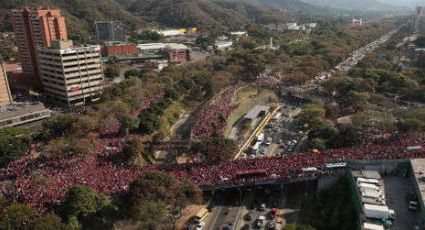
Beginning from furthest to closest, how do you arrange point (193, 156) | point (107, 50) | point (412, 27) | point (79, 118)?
point (412, 27)
point (107, 50)
point (79, 118)
point (193, 156)

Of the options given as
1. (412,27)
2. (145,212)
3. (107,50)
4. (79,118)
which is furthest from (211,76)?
(412,27)

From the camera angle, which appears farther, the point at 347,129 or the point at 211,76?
the point at 211,76

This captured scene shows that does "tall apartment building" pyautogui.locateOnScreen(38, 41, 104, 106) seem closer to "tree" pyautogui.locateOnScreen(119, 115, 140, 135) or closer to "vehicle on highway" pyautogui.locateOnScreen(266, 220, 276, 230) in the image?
"tree" pyautogui.locateOnScreen(119, 115, 140, 135)

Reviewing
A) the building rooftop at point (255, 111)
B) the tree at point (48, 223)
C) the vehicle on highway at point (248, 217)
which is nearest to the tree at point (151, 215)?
the tree at point (48, 223)

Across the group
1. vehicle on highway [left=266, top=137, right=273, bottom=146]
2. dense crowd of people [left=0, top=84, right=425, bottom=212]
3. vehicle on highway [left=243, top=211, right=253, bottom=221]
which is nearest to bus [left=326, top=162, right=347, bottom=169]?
dense crowd of people [left=0, top=84, right=425, bottom=212]

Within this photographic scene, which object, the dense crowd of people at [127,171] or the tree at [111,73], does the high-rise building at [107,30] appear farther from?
the dense crowd of people at [127,171]

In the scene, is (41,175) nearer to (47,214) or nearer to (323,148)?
(47,214)

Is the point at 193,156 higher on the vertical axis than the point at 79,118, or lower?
lower
